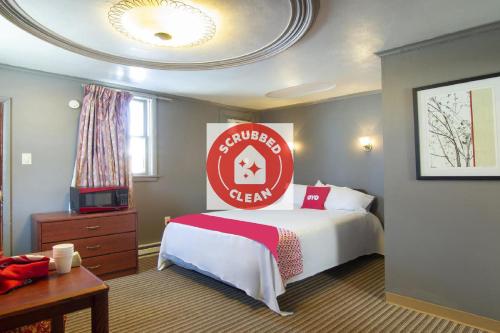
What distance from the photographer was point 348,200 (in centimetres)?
409

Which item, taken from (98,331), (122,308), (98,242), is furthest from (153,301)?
(98,331)

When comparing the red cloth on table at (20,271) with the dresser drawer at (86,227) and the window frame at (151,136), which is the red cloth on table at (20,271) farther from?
the window frame at (151,136)

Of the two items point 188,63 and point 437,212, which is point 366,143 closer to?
point 437,212

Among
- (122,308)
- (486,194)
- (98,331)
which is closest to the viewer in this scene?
(98,331)

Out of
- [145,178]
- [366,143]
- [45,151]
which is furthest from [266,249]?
[45,151]

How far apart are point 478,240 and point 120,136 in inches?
149

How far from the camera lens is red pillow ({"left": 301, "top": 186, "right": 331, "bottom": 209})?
430 centimetres

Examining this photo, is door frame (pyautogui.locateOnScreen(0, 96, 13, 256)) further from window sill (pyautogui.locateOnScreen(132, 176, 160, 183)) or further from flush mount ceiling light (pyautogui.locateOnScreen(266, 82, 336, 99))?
flush mount ceiling light (pyautogui.locateOnScreen(266, 82, 336, 99))

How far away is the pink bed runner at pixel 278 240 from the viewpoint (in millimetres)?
2679

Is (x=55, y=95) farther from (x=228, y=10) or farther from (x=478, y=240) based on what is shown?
(x=478, y=240)

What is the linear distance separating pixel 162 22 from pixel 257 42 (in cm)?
80

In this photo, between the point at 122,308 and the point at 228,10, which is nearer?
the point at 228,10

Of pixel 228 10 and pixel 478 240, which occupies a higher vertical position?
pixel 228 10

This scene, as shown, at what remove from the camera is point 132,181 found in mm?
4031
